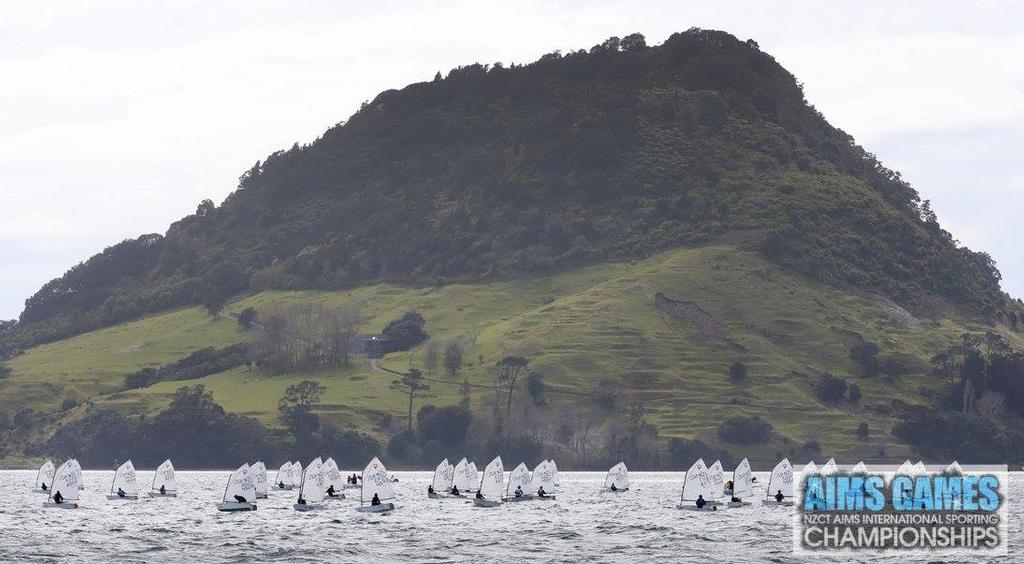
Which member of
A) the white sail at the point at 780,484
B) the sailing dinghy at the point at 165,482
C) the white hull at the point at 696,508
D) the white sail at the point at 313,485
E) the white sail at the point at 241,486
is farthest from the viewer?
the sailing dinghy at the point at 165,482

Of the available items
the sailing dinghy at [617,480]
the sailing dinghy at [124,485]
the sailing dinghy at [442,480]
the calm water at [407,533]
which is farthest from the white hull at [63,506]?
the sailing dinghy at [617,480]

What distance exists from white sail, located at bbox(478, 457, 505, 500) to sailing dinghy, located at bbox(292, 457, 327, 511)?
13.3m

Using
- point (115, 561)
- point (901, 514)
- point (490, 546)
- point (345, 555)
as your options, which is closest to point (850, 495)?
point (901, 514)

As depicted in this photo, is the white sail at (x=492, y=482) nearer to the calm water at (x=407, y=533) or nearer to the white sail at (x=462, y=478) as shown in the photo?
the calm water at (x=407, y=533)

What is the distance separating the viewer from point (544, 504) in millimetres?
147875

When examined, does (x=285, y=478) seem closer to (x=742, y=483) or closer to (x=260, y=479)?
(x=260, y=479)

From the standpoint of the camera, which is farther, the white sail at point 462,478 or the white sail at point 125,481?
the white sail at point 125,481

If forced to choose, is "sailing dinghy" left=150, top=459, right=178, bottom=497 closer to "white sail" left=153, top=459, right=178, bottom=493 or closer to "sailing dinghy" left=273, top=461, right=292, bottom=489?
"white sail" left=153, top=459, right=178, bottom=493

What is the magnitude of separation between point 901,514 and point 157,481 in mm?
70977

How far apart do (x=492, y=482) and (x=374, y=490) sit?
13643 mm

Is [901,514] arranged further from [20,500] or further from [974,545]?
[20,500]

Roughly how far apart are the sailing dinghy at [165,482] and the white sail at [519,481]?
107 feet

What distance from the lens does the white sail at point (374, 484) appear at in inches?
5330

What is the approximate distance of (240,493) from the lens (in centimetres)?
13688
